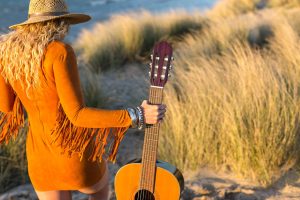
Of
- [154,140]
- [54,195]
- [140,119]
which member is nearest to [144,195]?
[154,140]

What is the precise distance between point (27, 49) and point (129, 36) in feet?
22.1

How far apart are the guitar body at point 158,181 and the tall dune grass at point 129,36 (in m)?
5.08

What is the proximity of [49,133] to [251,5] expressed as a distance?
15.0 m

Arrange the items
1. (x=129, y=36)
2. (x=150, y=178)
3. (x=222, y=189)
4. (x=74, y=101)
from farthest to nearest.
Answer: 1. (x=129, y=36)
2. (x=222, y=189)
3. (x=150, y=178)
4. (x=74, y=101)

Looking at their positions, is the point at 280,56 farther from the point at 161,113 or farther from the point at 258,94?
the point at 161,113

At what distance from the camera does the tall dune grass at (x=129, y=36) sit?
8.20m

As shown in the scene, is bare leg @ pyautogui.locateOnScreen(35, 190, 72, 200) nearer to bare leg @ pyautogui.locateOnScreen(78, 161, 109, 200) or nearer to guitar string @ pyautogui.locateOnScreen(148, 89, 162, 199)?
bare leg @ pyautogui.locateOnScreen(78, 161, 109, 200)

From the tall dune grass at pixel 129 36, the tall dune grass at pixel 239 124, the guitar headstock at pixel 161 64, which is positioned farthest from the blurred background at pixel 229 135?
the tall dune grass at pixel 129 36

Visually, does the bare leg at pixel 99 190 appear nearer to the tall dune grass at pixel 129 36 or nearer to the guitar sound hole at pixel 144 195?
the guitar sound hole at pixel 144 195

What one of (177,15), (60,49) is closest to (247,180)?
(60,49)

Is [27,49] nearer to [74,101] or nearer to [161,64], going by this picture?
[74,101]

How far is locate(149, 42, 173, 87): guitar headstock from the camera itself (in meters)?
2.20

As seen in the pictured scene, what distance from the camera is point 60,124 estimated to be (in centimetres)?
207

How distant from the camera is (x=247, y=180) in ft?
12.1
